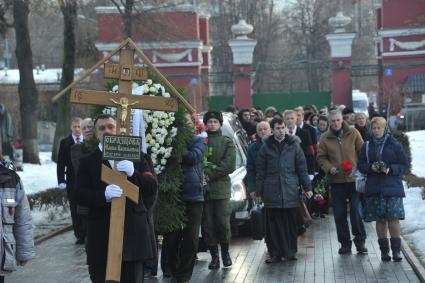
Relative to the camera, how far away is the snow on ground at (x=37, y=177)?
20972 mm

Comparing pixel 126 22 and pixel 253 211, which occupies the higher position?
pixel 126 22

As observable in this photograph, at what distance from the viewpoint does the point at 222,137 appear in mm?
12789

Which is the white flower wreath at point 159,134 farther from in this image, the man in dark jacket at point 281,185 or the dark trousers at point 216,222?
the man in dark jacket at point 281,185

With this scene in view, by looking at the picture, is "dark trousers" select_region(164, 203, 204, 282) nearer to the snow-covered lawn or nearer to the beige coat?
the beige coat

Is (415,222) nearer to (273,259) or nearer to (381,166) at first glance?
(273,259)

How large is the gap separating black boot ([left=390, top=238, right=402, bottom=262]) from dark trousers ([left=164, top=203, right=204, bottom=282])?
101 inches

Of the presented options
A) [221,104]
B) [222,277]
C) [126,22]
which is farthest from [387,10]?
[222,277]

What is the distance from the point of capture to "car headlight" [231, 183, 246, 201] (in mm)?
14771

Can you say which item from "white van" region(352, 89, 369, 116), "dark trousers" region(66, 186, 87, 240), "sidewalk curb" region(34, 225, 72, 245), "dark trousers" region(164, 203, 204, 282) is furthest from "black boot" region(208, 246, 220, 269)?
"white van" region(352, 89, 369, 116)

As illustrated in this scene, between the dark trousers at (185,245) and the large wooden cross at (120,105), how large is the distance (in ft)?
7.14

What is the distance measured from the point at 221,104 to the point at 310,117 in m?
19.5

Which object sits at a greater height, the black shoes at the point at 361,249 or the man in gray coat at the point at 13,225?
the man in gray coat at the point at 13,225

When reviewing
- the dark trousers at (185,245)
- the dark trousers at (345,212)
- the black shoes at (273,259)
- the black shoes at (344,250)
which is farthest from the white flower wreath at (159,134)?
the black shoes at (344,250)

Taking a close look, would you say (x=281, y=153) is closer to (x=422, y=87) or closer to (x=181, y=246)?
(x=181, y=246)
